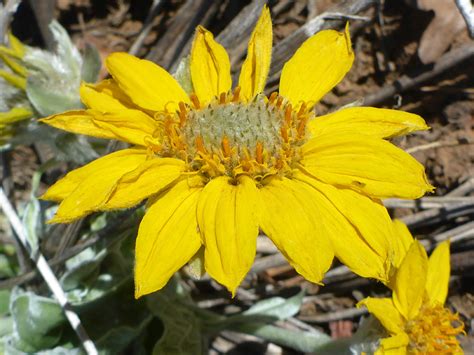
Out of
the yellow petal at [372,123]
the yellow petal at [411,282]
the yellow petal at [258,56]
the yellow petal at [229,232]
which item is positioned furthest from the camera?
the yellow petal at [411,282]

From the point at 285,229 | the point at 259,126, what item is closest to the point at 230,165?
the point at 259,126

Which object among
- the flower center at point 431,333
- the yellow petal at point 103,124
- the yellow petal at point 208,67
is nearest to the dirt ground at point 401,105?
the flower center at point 431,333

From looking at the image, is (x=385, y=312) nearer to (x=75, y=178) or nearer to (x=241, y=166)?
(x=241, y=166)

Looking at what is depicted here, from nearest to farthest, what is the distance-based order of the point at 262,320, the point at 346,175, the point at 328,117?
the point at 346,175, the point at 328,117, the point at 262,320

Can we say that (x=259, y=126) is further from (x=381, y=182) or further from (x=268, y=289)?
(x=268, y=289)

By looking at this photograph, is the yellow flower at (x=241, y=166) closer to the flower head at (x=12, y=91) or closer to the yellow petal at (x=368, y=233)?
the yellow petal at (x=368, y=233)

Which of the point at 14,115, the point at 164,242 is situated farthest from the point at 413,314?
the point at 14,115

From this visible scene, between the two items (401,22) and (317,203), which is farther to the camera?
(401,22)
